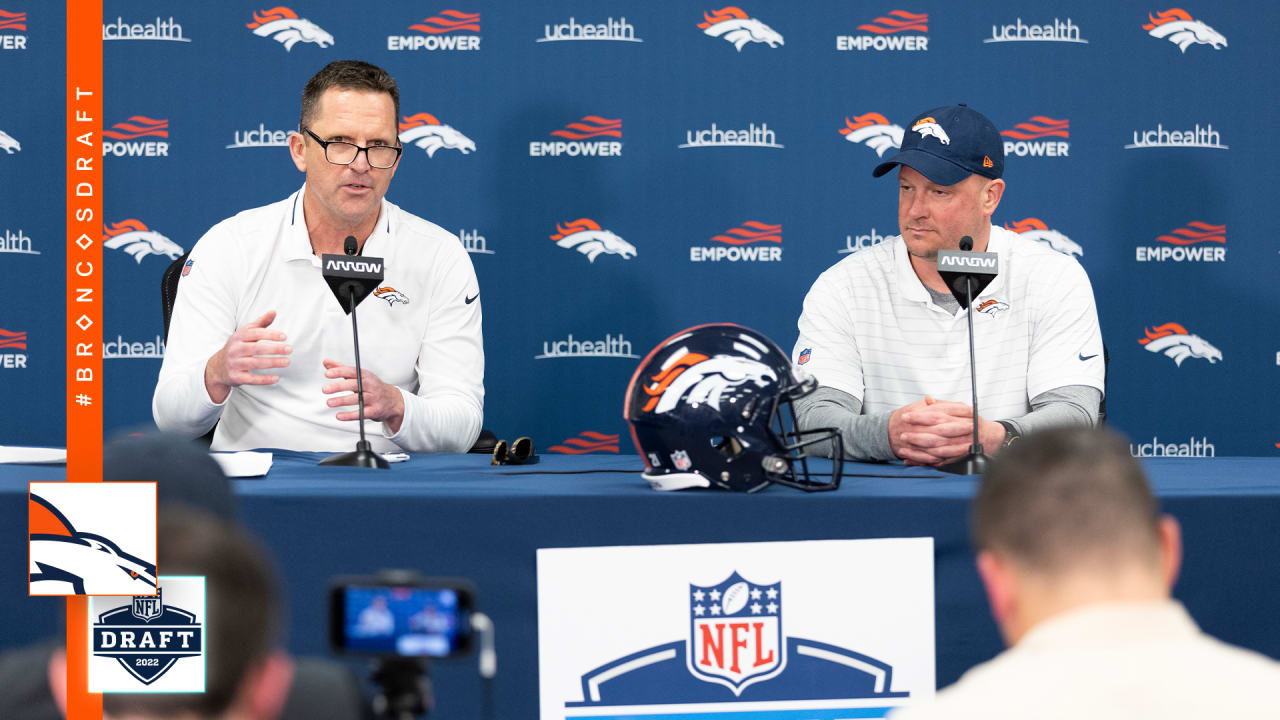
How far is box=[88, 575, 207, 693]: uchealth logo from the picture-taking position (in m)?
0.79

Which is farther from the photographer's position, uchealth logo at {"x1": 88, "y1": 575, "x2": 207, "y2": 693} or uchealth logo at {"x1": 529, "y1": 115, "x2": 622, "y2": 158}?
uchealth logo at {"x1": 529, "y1": 115, "x2": 622, "y2": 158}

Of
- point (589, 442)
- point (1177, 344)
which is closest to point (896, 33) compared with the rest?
point (1177, 344)

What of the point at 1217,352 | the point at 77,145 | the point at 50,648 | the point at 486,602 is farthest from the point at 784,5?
the point at 50,648

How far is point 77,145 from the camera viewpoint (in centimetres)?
127

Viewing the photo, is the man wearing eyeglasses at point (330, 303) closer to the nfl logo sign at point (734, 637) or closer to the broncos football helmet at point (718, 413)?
the broncos football helmet at point (718, 413)

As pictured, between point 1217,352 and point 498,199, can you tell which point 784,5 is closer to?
point 498,199

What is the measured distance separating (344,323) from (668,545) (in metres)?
1.34

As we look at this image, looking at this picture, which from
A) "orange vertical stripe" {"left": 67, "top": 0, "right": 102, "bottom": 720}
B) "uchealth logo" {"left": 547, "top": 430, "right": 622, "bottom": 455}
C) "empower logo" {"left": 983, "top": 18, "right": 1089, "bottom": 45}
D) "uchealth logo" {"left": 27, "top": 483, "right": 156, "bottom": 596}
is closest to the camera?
"uchealth logo" {"left": 27, "top": 483, "right": 156, "bottom": 596}

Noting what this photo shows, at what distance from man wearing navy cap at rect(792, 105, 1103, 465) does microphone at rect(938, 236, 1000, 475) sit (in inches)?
17.5

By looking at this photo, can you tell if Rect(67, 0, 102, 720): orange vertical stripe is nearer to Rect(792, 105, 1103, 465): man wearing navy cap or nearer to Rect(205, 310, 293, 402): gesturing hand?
Rect(205, 310, 293, 402): gesturing hand

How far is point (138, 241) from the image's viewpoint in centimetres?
379

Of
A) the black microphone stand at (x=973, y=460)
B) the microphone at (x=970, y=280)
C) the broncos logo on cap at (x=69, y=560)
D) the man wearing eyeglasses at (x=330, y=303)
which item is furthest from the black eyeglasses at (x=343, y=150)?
A: the broncos logo on cap at (x=69, y=560)

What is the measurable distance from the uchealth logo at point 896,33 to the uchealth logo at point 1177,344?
125cm

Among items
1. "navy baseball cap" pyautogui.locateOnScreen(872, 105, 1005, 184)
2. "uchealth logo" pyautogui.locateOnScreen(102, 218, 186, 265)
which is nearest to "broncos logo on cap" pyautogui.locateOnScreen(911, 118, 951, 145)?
"navy baseball cap" pyautogui.locateOnScreen(872, 105, 1005, 184)
